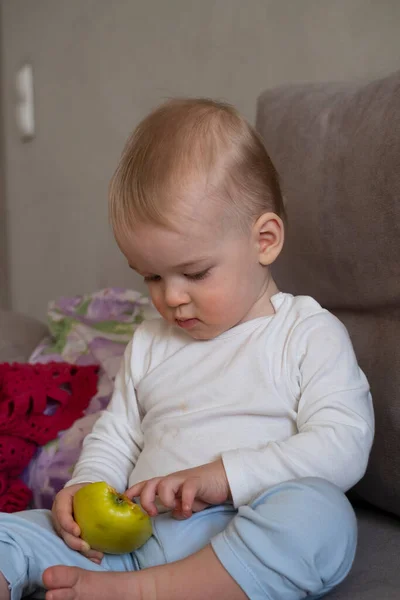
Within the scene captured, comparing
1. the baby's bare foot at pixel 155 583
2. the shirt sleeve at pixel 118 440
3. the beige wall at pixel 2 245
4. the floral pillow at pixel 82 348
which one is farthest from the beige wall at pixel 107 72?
the baby's bare foot at pixel 155 583

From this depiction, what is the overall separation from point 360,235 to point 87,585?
620 mm

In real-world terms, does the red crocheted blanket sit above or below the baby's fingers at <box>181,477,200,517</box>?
below

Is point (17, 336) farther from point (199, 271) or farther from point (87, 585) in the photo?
point (87, 585)

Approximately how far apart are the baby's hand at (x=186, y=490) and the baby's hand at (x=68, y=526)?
0.26 feet

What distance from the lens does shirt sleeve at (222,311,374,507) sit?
88cm

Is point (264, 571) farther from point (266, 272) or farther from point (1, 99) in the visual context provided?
point (1, 99)

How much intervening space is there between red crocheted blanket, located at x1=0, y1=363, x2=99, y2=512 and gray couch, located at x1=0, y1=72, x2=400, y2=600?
17.9 inches

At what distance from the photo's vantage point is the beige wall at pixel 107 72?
1.56 meters

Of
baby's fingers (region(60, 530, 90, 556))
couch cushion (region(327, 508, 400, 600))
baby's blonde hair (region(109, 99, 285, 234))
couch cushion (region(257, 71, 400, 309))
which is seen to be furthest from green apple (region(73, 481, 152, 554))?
couch cushion (region(257, 71, 400, 309))

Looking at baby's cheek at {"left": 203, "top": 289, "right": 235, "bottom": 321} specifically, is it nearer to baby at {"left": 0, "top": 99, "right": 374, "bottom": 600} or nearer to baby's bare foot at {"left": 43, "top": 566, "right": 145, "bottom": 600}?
baby at {"left": 0, "top": 99, "right": 374, "bottom": 600}

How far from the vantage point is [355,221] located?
1.11 m

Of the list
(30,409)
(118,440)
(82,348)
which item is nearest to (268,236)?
(118,440)

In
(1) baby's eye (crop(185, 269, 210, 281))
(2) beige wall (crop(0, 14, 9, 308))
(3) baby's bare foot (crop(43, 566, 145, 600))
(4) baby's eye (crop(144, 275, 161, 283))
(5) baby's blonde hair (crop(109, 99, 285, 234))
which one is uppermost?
(5) baby's blonde hair (crop(109, 99, 285, 234))

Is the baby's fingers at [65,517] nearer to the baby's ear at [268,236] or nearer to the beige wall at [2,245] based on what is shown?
the baby's ear at [268,236]
